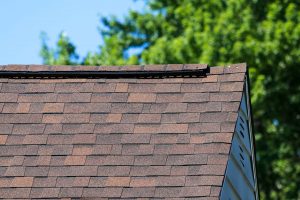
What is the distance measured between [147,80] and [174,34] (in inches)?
923

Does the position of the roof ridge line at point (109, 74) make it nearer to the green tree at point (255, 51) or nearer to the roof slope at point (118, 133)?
the roof slope at point (118, 133)

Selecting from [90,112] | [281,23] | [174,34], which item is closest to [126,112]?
[90,112]

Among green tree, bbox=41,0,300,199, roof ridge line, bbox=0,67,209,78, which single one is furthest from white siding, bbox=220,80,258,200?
green tree, bbox=41,0,300,199

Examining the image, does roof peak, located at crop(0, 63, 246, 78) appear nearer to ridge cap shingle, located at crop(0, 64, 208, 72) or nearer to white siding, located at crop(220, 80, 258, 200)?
ridge cap shingle, located at crop(0, 64, 208, 72)

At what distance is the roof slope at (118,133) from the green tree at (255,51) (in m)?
18.3

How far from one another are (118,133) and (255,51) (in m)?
19.8

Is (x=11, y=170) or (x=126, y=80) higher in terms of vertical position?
(x=126, y=80)

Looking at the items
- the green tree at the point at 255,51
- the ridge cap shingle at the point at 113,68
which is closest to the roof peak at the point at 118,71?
the ridge cap shingle at the point at 113,68

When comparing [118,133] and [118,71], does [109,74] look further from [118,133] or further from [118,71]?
[118,133]

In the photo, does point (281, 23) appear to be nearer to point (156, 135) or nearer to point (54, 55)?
point (54, 55)

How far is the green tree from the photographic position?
30188 millimetres

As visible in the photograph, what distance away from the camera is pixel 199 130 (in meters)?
10.2

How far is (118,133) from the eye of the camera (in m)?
10.3

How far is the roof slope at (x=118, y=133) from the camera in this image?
31.7 feet
